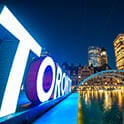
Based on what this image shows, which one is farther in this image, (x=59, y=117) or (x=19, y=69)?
(x=59, y=117)

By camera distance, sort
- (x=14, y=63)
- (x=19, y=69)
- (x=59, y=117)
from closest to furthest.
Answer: (x=14, y=63), (x=19, y=69), (x=59, y=117)

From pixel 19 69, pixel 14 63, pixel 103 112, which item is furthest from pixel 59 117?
pixel 103 112

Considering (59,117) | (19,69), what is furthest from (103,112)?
(19,69)

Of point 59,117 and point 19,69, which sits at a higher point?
point 19,69

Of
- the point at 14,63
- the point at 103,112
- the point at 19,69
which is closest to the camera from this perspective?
the point at 14,63

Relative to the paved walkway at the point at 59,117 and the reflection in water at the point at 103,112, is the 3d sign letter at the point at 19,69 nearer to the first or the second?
the paved walkway at the point at 59,117

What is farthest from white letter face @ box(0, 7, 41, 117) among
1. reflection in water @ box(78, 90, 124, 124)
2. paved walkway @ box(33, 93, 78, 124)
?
reflection in water @ box(78, 90, 124, 124)

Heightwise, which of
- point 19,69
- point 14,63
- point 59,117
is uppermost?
point 14,63

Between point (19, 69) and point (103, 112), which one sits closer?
point (19, 69)

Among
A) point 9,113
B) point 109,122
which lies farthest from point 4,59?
point 109,122

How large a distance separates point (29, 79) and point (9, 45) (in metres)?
1.51

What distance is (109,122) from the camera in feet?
19.3

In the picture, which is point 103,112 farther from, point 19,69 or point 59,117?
point 19,69

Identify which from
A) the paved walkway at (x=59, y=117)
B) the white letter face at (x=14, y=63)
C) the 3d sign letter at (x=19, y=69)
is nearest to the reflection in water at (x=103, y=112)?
the paved walkway at (x=59, y=117)
